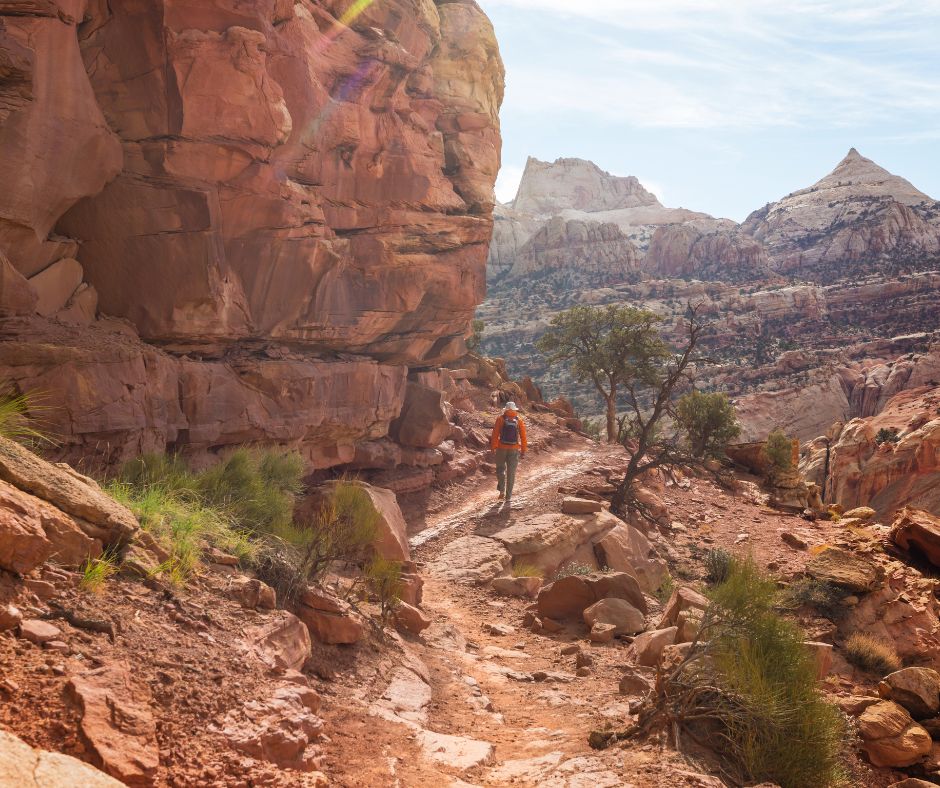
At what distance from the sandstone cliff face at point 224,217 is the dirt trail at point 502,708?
5.35m

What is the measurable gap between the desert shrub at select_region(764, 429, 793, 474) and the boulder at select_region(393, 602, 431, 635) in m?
19.0

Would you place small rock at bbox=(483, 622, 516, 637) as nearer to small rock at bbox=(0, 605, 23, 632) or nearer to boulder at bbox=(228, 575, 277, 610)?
boulder at bbox=(228, 575, 277, 610)

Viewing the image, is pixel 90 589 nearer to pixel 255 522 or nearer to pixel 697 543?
pixel 255 522

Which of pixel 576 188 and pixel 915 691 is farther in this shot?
pixel 576 188

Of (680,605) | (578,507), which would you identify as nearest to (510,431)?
(578,507)

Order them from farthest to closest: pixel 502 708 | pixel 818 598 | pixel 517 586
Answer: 1. pixel 818 598
2. pixel 517 586
3. pixel 502 708

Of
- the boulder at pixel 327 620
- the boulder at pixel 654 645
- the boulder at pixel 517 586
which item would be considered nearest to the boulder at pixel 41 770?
the boulder at pixel 327 620

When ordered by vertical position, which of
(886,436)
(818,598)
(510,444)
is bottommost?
(818,598)

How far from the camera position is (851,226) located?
9081 cm

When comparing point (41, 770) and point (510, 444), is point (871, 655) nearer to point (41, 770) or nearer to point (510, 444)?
point (510, 444)

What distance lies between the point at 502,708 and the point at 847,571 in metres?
8.39

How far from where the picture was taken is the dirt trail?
466 centimetres

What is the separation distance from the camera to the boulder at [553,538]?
500 inches

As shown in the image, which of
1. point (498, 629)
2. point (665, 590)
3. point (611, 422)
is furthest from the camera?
point (611, 422)
